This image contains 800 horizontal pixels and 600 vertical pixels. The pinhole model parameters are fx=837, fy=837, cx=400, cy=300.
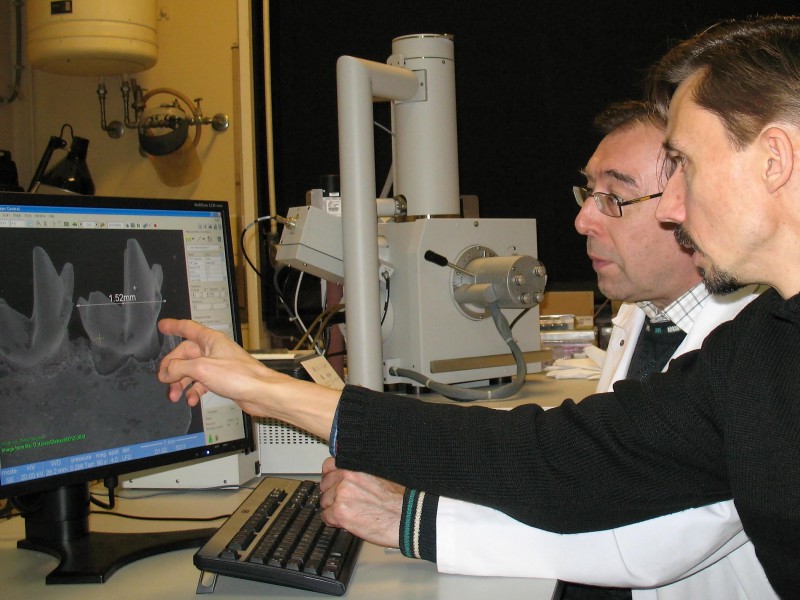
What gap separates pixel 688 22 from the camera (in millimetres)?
3502

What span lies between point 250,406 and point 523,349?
3.49 feet

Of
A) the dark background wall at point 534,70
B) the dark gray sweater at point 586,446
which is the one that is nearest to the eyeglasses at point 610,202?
the dark gray sweater at point 586,446

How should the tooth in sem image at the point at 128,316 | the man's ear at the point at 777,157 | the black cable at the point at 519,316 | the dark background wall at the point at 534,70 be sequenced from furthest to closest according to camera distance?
Answer: the dark background wall at the point at 534,70, the black cable at the point at 519,316, the tooth in sem image at the point at 128,316, the man's ear at the point at 777,157

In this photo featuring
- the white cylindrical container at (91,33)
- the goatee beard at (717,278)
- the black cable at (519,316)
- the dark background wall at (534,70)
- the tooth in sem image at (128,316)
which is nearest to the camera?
the goatee beard at (717,278)

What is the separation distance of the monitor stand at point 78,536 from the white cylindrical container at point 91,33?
2.40m

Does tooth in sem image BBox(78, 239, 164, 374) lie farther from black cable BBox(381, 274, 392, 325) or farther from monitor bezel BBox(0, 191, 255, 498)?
black cable BBox(381, 274, 392, 325)

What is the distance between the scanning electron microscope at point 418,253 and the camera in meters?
1.51

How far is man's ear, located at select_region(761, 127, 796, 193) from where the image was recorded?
81cm

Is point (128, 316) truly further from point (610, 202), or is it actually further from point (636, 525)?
point (610, 202)

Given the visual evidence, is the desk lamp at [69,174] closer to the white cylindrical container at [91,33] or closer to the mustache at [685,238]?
the white cylindrical container at [91,33]

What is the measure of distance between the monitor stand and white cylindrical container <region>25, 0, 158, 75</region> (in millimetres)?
2398

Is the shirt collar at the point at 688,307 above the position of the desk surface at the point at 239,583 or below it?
above

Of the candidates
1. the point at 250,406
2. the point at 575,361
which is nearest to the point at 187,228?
the point at 250,406

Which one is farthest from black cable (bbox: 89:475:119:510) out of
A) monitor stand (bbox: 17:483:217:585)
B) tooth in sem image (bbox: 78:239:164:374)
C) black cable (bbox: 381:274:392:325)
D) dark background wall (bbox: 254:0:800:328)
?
dark background wall (bbox: 254:0:800:328)
